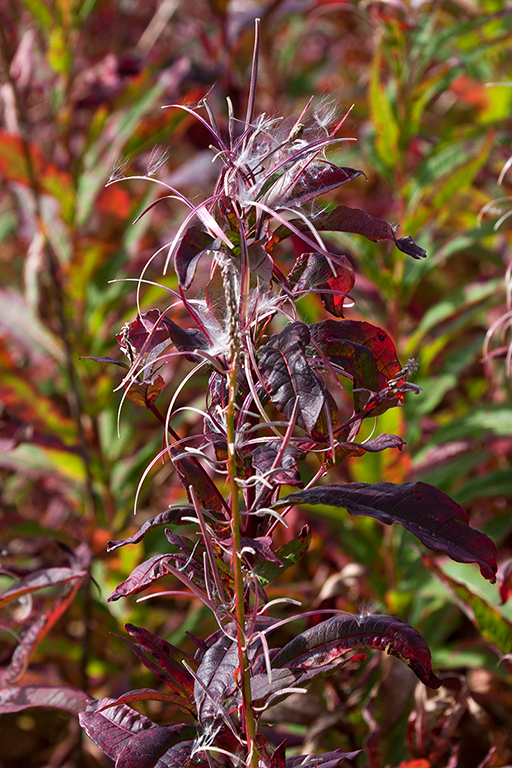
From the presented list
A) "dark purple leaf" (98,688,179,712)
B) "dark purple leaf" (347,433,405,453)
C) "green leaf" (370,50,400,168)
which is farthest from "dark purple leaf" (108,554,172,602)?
"green leaf" (370,50,400,168)

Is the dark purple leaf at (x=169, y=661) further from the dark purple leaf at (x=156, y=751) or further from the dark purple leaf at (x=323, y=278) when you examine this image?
the dark purple leaf at (x=323, y=278)

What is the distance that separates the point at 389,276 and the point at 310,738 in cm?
87

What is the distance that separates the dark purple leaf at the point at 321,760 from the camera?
670mm

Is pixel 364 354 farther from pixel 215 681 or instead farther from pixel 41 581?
pixel 41 581

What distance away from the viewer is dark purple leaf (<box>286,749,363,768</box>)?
670 millimetres

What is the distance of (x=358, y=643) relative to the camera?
667mm

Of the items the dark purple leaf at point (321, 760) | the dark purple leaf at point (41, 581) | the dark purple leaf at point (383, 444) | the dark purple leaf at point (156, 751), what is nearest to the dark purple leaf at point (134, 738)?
the dark purple leaf at point (156, 751)

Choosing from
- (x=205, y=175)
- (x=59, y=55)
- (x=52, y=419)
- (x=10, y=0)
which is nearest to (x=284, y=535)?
(x=52, y=419)

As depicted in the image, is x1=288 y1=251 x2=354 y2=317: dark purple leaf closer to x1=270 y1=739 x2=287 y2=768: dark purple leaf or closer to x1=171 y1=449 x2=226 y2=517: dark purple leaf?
x1=171 y1=449 x2=226 y2=517: dark purple leaf

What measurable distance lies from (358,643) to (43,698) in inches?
17.3

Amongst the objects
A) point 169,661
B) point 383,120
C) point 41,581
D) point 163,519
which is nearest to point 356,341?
point 163,519

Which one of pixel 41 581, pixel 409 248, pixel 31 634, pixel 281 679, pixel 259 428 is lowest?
pixel 31 634

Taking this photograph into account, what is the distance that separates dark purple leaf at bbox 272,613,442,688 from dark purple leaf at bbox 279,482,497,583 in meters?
0.10

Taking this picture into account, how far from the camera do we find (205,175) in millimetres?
1952
